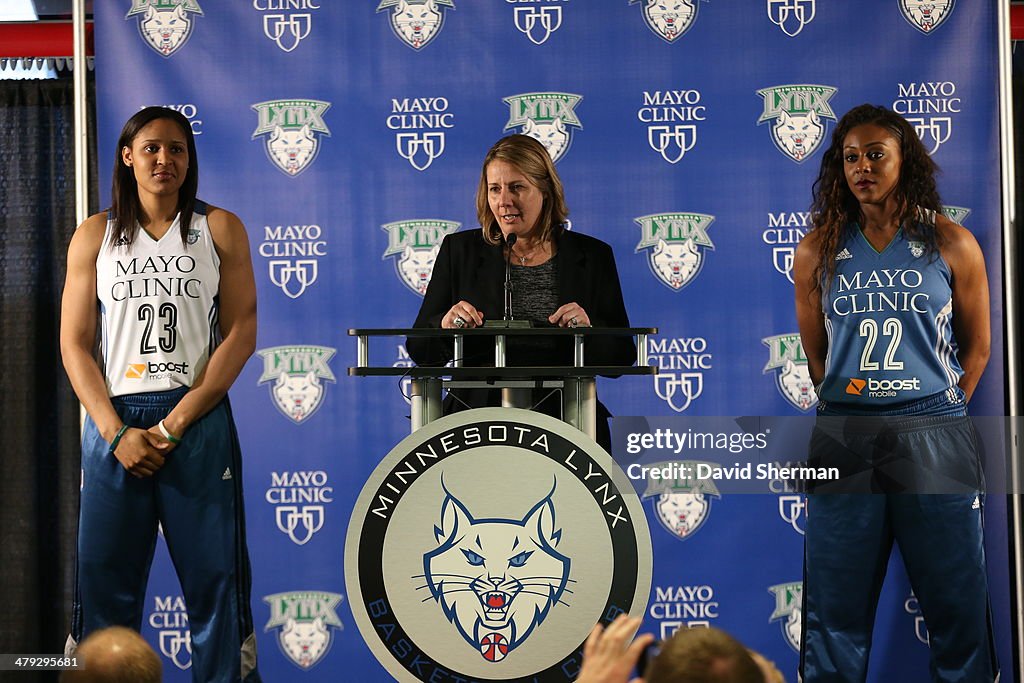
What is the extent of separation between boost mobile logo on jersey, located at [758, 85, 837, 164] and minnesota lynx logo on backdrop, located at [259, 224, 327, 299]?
5.78 ft

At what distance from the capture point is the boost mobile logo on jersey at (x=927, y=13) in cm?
392

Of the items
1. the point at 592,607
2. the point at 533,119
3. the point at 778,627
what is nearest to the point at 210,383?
the point at 533,119

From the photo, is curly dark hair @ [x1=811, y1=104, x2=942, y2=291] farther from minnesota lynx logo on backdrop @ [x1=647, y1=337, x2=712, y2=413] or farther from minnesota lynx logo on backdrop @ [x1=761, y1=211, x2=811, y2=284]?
minnesota lynx logo on backdrop @ [x1=647, y1=337, x2=712, y2=413]

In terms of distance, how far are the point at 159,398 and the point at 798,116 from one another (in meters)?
2.57

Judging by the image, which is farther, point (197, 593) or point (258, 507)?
point (258, 507)

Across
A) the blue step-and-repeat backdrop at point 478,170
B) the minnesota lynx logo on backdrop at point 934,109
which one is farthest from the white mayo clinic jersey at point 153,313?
the minnesota lynx logo on backdrop at point 934,109

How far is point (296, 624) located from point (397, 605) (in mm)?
Answer: 1673

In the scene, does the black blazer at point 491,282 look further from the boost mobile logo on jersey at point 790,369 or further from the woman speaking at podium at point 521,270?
the boost mobile logo on jersey at point 790,369

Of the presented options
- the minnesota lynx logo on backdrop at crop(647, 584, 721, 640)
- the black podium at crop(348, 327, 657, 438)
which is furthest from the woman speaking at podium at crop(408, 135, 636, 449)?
the minnesota lynx logo on backdrop at crop(647, 584, 721, 640)

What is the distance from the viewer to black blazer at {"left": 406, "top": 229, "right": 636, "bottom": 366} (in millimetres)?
3439

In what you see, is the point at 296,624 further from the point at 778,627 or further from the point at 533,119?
the point at 533,119

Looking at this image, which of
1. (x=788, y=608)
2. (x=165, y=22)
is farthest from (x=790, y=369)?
(x=165, y=22)

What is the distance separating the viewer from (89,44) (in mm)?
4227

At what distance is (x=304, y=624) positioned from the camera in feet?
13.0
